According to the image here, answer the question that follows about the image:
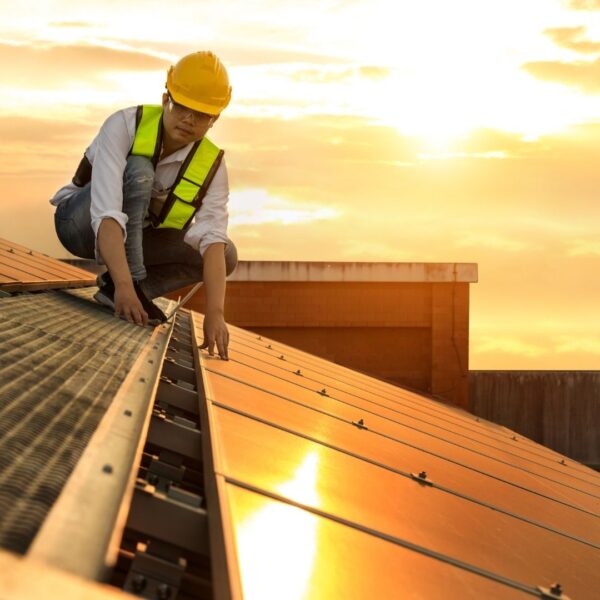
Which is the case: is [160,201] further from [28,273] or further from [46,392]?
[46,392]

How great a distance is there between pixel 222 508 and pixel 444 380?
13.5 metres

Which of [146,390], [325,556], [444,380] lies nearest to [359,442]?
[146,390]

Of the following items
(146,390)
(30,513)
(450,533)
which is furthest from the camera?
(146,390)

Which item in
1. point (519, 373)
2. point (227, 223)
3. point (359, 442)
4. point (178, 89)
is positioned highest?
point (519, 373)

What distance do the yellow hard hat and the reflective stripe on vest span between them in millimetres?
228

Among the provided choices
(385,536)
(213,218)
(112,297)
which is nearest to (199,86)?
(213,218)

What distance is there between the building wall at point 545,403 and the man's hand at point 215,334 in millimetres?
11285

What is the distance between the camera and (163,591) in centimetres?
177

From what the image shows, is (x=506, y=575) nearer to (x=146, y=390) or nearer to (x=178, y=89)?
(x=146, y=390)

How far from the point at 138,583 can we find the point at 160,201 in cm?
369

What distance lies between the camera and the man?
4703 mm

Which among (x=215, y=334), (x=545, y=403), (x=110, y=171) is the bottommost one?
(x=215, y=334)

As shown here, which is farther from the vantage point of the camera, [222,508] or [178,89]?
[178,89]

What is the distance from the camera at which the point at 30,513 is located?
147 centimetres
